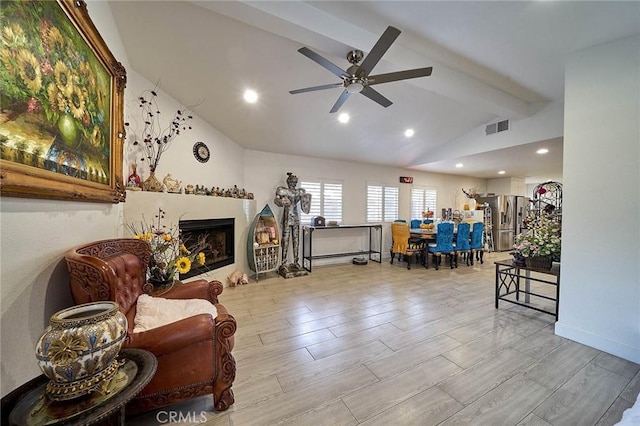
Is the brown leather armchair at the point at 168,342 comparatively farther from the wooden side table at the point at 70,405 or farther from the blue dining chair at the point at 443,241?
the blue dining chair at the point at 443,241

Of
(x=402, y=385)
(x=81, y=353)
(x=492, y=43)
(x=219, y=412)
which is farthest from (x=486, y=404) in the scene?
(x=492, y=43)

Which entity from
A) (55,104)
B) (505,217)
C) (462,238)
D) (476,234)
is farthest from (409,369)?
(505,217)

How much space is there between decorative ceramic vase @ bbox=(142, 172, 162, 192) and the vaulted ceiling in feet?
3.87

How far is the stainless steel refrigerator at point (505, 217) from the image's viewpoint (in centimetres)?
765

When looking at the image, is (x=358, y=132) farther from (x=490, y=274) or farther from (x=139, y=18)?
(x=490, y=274)

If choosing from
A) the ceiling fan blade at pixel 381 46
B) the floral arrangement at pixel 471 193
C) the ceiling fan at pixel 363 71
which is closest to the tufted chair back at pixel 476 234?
the floral arrangement at pixel 471 193

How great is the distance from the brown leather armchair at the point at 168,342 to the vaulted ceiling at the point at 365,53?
2048 mm

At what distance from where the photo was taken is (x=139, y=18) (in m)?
2.20

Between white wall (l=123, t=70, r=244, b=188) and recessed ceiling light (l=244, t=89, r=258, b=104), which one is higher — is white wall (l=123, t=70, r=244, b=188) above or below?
below

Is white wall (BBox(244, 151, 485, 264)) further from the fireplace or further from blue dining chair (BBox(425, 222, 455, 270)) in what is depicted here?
blue dining chair (BBox(425, 222, 455, 270))

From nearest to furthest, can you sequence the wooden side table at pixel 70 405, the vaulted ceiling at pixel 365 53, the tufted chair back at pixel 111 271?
the wooden side table at pixel 70 405 < the tufted chair back at pixel 111 271 < the vaulted ceiling at pixel 365 53

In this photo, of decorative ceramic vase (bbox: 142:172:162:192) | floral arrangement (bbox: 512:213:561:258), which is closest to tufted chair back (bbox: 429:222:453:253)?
floral arrangement (bbox: 512:213:561:258)

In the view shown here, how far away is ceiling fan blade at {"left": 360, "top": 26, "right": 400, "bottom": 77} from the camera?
178 cm

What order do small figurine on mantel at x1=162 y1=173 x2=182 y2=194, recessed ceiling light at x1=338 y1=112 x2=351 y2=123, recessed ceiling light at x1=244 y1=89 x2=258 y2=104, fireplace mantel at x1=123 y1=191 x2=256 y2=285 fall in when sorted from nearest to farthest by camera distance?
fireplace mantel at x1=123 y1=191 x2=256 y2=285 → small figurine on mantel at x1=162 y1=173 x2=182 y2=194 → recessed ceiling light at x1=244 y1=89 x2=258 y2=104 → recessed ceiling light at x1=338 y1=112 x2=351 y2=123
